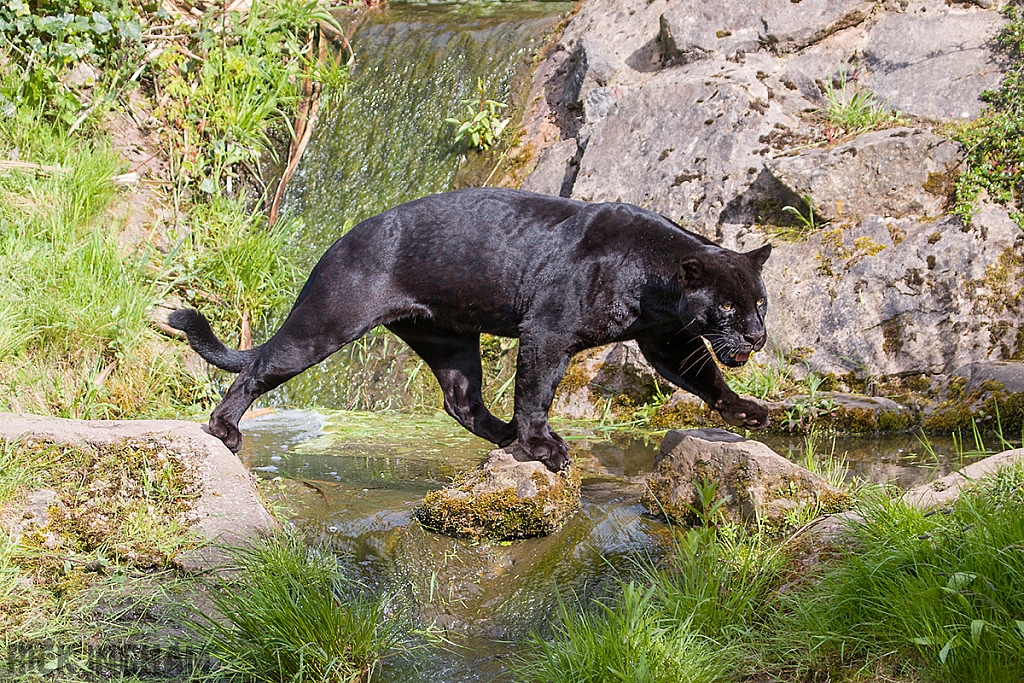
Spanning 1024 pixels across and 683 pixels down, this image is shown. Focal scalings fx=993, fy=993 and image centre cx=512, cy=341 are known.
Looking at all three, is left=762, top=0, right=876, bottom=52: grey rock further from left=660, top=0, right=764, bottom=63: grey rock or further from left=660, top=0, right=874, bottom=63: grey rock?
left=660, top=0, right=764, bottom=63: grey rock

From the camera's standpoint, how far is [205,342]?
5070 mm

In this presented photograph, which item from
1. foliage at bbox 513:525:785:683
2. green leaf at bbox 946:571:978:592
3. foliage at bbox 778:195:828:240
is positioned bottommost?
foliage at bbox 513:525:785:683

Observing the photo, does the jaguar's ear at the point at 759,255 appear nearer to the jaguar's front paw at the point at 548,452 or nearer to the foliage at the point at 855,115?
the jaguar's front paw at the point at 548,452

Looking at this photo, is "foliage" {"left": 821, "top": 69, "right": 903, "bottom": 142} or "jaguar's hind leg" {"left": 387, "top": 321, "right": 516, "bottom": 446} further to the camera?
"foliage" {"left": 821, "top": 69, "right": 903, "bottom": 142}

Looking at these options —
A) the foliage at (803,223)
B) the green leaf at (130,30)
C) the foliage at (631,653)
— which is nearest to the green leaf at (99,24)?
the green leaf at (130,30)

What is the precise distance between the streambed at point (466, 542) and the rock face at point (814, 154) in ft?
3.11

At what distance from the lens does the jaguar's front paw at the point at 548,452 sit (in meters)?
4.20

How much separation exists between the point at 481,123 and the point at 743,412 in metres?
4.38

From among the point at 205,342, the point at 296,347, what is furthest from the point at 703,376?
the point at 205,342

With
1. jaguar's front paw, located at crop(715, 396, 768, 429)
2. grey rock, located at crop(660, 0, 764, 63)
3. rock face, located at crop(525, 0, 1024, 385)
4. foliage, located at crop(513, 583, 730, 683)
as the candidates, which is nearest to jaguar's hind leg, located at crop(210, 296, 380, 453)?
jaguar's front paw, located at crop(715, 396, 768, 429)

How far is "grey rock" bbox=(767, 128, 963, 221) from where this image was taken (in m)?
6.31

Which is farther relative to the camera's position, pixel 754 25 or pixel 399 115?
pixel 399 115

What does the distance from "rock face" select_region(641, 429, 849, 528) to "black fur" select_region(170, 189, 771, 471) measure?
423 mm

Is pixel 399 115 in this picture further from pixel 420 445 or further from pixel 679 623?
pixel 679 623
